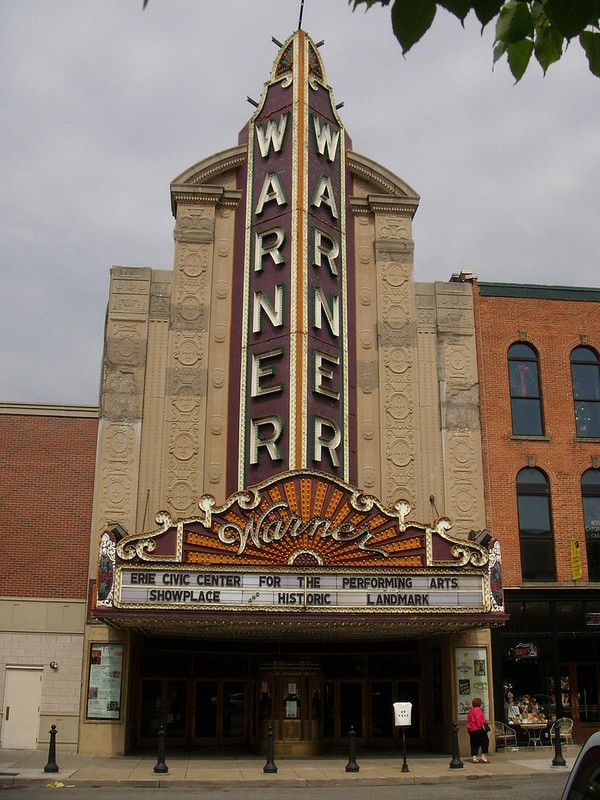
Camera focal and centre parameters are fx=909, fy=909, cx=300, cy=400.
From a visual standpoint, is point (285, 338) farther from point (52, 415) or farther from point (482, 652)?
point (482, 652)

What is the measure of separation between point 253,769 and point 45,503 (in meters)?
9.94

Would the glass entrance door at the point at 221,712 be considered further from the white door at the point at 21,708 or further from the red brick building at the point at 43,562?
the white door at the point at 21,708

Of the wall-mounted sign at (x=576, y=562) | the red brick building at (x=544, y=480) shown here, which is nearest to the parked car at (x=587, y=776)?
the red brick building at (x=544, y=480)

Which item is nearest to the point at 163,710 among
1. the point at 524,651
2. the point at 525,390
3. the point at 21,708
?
the point at 21,708

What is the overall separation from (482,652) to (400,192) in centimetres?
1440

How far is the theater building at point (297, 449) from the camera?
874 inches

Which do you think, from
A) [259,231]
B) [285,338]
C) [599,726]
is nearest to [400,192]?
[259,231]

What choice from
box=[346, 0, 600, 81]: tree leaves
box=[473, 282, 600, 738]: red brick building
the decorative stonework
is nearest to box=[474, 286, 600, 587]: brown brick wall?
box=[473, 282, 600, 738]: red brick building

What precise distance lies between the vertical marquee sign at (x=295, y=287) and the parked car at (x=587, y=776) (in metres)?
19.9

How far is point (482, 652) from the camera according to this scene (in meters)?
25.2

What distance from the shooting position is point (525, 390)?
28453 mm

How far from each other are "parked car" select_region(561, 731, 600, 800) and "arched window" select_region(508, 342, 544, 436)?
2403 centimetres

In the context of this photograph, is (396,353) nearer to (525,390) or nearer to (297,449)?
(525,390)

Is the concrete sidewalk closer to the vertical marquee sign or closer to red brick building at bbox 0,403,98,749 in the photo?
red brick building at bbox 0,403,98,749
